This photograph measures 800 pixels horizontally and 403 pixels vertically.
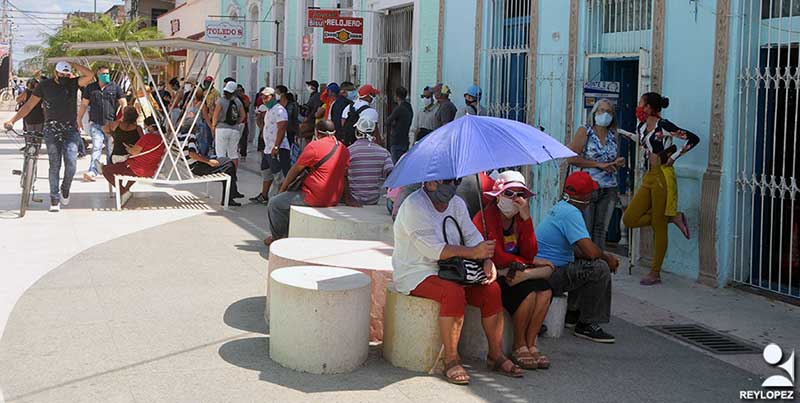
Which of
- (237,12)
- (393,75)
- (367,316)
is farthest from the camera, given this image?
(237,12)

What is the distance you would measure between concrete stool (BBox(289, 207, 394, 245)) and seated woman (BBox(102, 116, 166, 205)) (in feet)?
17.2

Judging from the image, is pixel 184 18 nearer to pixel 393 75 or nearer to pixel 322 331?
pixel 393 75

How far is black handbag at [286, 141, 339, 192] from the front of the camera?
30.2 ft

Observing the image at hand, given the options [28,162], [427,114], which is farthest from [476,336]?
[427,114]

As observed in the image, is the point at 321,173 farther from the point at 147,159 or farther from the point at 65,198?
the point at 65,198

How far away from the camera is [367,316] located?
19.7 feet

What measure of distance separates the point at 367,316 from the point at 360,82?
43.2 feet

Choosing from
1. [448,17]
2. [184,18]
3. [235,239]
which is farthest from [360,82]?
[184,18]

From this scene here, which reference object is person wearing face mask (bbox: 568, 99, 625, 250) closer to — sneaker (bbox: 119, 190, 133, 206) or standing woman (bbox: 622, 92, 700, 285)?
standing woman (bbox: 622, 92, 700, 285)

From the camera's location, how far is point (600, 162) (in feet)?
30.0

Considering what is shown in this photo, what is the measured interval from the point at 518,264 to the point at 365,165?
351cm

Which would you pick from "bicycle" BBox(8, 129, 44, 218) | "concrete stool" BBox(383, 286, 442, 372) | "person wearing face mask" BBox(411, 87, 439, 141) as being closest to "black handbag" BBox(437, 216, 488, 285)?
"concrete stool" BBox(383, 286, 442, 372)

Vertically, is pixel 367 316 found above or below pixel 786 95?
below
